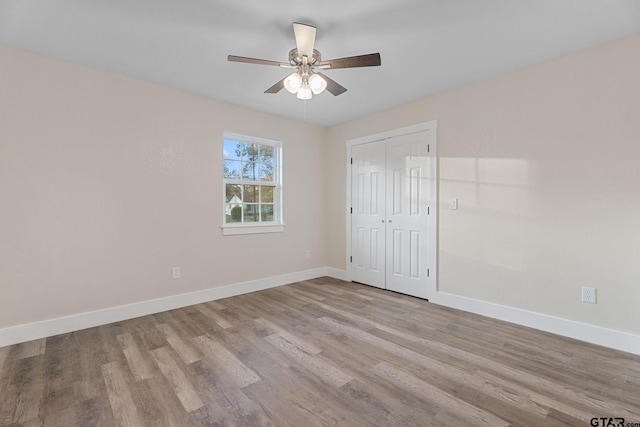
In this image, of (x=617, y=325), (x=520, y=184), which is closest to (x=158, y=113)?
(x=520, y=184)

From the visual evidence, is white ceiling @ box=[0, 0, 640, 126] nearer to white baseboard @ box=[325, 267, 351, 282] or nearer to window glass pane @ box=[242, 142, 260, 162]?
window glass pane @ box=[242, 142, 260, 162]

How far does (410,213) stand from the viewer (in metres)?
3.65

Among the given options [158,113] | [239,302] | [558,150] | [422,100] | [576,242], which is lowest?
[239,302]

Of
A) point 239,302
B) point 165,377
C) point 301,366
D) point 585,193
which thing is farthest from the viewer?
point 239,302

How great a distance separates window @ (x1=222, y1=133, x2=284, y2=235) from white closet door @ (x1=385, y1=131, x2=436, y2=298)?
5.34ft

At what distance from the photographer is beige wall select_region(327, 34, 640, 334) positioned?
2.26 m

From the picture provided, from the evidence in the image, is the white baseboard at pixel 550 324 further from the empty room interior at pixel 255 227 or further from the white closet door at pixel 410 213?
the white closet door at pixel 410 213

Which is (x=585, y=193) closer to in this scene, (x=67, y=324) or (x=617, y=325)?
(x=617, y=325)

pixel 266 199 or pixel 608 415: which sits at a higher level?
pixel 266 199

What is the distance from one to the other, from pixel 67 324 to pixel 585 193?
4.73m

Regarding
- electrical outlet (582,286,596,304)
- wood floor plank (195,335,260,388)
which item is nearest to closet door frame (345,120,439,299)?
electrical outlet (582,286,596,304)

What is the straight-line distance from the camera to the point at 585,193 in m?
2.42

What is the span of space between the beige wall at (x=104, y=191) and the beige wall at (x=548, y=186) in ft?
8.52

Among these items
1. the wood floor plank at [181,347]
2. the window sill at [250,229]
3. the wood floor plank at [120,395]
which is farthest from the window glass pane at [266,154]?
the wood floor plank at [120,395]
